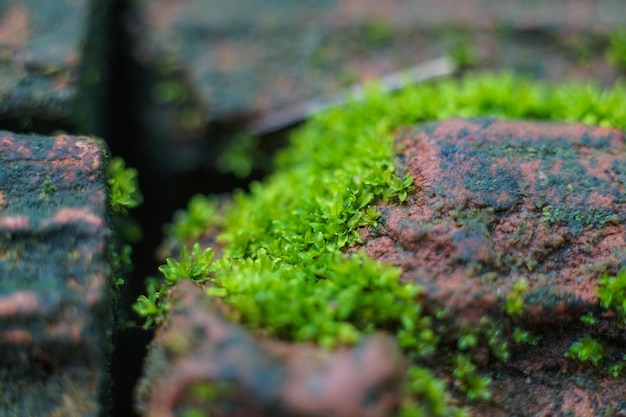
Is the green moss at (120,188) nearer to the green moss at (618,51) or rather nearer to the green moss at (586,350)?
the green moss at (586,350)

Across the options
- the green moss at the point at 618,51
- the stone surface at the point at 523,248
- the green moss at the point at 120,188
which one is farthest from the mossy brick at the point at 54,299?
the green moss at the point at 618,51

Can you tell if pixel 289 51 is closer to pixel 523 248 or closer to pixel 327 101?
pixel 327 101

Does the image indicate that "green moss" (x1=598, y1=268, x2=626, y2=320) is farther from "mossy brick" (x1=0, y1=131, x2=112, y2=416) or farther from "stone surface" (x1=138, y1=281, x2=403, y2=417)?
"mossy brick" (x1=0, y1=131, x2=112, y2=416)

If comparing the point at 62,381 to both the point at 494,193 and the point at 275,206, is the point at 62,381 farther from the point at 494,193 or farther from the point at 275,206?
the point at 494,193

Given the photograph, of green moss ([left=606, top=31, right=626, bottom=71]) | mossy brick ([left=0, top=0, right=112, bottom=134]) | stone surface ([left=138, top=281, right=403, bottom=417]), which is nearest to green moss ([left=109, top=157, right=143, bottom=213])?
mossy brick ([left=0, top=0, right=112, bottom=134])

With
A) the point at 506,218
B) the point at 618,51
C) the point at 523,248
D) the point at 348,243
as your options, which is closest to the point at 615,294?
the point at 523,248

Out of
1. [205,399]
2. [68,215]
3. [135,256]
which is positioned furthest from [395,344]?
[135,256]
